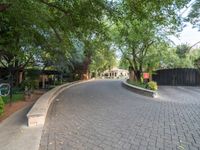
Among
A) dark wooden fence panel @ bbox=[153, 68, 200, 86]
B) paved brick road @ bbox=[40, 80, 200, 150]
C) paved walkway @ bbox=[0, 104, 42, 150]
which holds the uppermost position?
dark wooden fence panel @ bbox=[153, 68, 200, 86]

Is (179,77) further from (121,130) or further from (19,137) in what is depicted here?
(19,137)

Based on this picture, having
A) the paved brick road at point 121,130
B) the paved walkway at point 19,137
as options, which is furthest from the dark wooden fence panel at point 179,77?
the paved walkway at point 19,137

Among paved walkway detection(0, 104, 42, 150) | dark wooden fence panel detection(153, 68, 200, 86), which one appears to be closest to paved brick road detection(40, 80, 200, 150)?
paved walkway detection(0, 104, 42, 150)

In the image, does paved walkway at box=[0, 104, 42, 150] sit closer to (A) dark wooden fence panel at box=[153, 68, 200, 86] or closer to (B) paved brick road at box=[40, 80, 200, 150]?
(B) paved brick road at box=[40, 80, 200, 150]

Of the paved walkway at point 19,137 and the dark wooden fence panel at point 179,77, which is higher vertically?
the dark wooden fence panel at point 179,77

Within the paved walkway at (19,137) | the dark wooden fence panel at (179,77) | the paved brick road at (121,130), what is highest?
the dark wooden fence panel at (179,77)

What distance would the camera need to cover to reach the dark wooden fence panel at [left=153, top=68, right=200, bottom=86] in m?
20.0

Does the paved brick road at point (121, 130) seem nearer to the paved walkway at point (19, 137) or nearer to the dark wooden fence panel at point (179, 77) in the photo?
the paved walkway at point (19, 137)

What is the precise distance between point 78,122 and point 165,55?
1521cm

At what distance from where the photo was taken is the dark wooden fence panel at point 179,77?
65.5ft

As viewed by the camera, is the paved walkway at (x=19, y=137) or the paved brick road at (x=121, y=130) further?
the paved walkway at (x=19, y=137)

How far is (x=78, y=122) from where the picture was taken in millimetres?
6219

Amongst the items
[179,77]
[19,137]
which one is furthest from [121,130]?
[179,77]

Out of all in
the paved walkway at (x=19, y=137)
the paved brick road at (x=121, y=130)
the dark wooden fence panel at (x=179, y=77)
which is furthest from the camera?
the dark wooden fence panel at (x=179, y=77)
